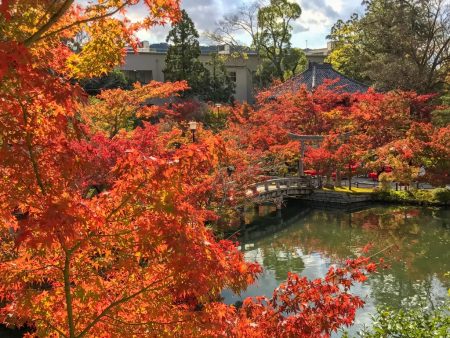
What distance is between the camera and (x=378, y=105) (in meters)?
21.9

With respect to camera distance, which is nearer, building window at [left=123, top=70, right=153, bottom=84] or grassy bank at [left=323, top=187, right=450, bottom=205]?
grassy bank at [left=323, top=187, right=450, bottom=205]

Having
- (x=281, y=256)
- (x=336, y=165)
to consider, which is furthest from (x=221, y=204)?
(x=336, y=165)

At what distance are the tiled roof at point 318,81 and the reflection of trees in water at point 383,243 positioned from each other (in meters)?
10.5

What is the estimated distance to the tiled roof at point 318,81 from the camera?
92.7 feet

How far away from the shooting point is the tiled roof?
92.7ft

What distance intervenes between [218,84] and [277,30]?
7.08 m

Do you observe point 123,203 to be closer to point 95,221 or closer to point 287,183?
point 95,221

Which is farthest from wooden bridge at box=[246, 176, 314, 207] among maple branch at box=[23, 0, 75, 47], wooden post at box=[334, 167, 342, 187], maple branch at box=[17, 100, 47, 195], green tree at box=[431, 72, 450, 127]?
maple branch at box=[17, 100, 47, 195]

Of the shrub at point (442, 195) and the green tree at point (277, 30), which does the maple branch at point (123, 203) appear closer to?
the shrub at point (442, 195)

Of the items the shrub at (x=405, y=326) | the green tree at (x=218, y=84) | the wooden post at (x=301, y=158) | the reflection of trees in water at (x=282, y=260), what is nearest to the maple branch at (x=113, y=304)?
the shrub at (x=405, y=326)

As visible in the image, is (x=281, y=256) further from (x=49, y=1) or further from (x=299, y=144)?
(x=49, y=1)

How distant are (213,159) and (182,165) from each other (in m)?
0.26

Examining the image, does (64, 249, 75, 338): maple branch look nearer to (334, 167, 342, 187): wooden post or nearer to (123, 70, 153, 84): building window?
(334, 167, 342, 187): wooden post

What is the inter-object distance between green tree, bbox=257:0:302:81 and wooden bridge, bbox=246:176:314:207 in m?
15.5
